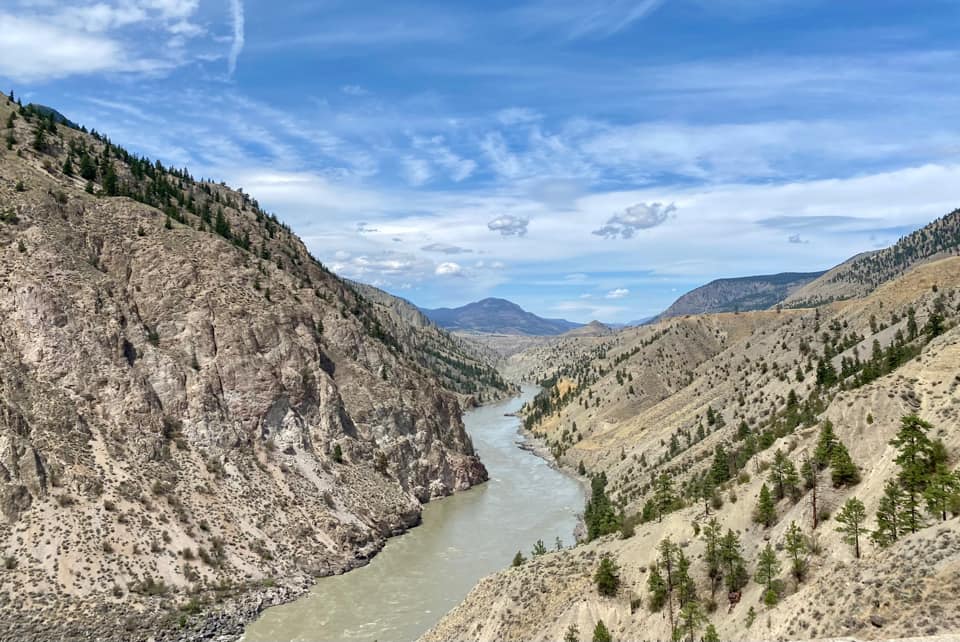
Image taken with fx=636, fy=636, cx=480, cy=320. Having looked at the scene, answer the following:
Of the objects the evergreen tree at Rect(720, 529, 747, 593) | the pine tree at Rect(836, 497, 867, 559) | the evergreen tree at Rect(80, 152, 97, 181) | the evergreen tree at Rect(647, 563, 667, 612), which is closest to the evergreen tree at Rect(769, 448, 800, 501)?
the evergreen tree at Rect(720, 529, 747, 593)

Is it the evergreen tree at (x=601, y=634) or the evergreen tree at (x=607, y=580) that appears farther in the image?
the evergreen tree at (x=607, y=580)

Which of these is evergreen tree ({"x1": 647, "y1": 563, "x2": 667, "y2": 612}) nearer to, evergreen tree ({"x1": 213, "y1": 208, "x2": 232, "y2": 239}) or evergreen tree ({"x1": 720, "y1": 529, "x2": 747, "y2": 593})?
evergreen tree ({"x1": 720, "y1": 529, "x2": 747, "y2": 593})

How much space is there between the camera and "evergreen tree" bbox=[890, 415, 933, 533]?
79.1 feet

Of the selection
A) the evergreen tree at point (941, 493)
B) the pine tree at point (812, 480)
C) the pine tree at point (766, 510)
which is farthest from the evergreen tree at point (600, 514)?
the evergreen tree at point (941, 493)

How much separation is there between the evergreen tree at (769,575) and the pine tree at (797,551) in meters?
0.66

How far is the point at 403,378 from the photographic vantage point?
84.5 m

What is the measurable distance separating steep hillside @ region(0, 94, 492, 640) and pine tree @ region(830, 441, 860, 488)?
3767 cm

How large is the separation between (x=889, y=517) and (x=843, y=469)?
5.26 m

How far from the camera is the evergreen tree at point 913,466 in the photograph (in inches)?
949

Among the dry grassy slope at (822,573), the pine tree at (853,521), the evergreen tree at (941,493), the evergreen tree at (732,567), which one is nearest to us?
the dry grassy slope at (822,573)

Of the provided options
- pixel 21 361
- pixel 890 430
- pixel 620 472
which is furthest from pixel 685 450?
pixel 21 361

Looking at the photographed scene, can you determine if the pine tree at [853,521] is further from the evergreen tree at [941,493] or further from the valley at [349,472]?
the evergreen tree at [941,493]

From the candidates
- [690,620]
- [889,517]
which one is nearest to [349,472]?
[690,620]

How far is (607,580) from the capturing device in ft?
102
